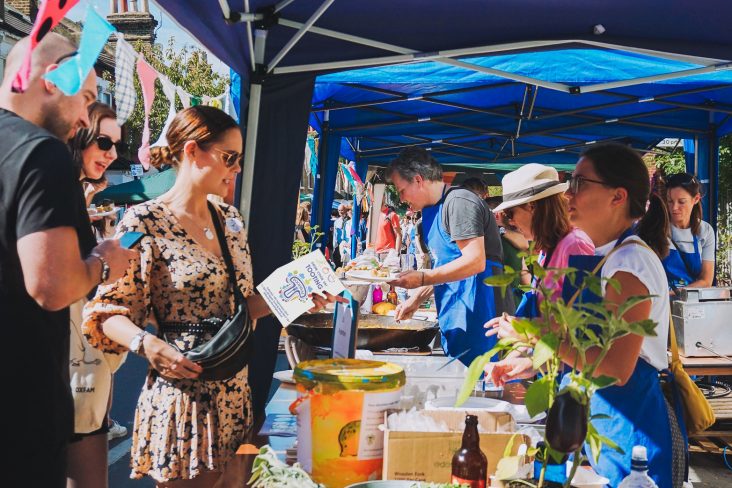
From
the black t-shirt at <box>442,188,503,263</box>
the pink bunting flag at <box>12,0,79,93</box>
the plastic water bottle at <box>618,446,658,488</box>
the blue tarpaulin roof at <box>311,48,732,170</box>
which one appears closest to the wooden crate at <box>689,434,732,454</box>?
the black t-shirt at <box>442,188,503,263</box>

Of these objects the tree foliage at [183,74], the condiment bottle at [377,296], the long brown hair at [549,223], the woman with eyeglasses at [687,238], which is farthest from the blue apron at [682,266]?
the tree foliage at [183,74]

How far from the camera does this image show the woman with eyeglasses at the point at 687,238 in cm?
554

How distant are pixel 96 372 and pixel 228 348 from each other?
924 millimetres

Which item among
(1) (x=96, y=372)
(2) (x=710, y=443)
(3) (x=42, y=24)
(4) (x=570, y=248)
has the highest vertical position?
(3) (x=42, y=24)

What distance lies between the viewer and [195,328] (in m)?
2.19

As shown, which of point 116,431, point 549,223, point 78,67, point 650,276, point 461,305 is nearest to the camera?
point 78,67

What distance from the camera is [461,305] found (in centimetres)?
405

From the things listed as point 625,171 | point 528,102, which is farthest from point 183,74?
point 625,171

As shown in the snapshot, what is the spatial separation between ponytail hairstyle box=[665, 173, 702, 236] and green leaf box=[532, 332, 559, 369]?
191 inches

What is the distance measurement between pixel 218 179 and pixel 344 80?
13.9 ft

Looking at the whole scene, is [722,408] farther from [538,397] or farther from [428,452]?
[538,397]

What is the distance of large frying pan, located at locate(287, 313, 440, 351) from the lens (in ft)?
10.0

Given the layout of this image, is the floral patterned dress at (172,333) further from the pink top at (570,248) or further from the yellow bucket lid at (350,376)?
the pink top at (570,248)

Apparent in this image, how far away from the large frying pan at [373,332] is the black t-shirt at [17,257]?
1512 millimetres
